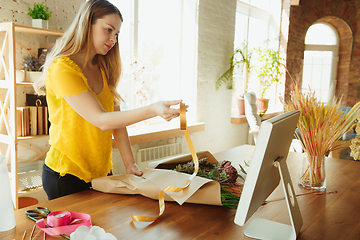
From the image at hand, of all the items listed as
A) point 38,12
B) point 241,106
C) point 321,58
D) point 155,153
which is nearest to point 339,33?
point 321,58

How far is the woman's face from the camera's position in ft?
4.57

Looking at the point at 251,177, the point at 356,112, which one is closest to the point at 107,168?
the point at 251,177

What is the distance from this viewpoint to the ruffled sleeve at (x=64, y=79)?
1276 mm

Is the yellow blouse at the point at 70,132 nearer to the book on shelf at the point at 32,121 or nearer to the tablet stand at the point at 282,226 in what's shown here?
the tablet stand at the point at 282,226

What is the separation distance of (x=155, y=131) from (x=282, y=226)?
8.42ft

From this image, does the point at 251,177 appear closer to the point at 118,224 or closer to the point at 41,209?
the point at 118,224

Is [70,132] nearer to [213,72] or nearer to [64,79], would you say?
[64,79]

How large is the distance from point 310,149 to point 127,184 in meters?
0.87

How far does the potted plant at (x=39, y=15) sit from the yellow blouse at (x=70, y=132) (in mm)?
1398

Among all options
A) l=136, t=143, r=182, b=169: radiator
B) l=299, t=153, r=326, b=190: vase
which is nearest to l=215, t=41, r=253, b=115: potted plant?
l=136, t=143, r=182, b=169: radiator

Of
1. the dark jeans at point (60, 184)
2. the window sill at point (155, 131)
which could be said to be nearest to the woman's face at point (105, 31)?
the dark jeans at point (60, 184)

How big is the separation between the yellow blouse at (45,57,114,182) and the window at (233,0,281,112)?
172 inches

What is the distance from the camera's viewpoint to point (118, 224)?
106 cm

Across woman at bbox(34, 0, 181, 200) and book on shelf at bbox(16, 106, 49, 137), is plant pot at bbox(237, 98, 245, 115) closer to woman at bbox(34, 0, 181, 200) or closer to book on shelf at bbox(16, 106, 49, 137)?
book on shelf at bbox(16, 106, 49, 137)
